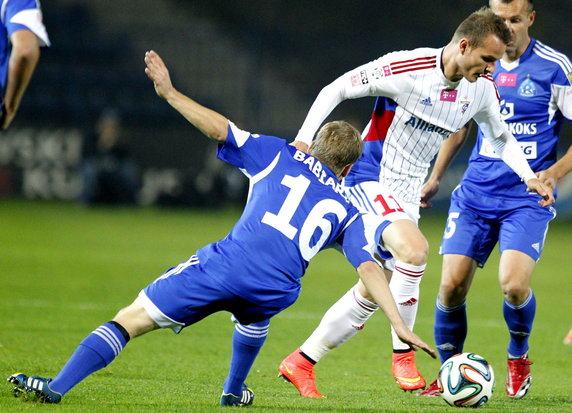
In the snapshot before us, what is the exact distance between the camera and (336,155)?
4887 mm

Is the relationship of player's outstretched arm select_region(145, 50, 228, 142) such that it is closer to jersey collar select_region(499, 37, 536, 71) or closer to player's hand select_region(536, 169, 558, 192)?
player's hand select_region(536, 169, 558, 192)

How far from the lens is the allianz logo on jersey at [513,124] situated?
6.62m

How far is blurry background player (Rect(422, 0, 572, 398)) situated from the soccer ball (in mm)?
1165

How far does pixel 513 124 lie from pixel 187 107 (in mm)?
2925

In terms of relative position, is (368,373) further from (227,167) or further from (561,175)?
(227,167)

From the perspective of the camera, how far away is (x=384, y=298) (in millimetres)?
4590

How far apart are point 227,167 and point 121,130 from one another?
300 centimetres

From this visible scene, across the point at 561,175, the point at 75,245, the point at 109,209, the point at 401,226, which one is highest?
the point at 561,175

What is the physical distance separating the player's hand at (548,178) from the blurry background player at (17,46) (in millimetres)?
3200

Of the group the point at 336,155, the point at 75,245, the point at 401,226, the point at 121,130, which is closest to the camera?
the point at 336,155

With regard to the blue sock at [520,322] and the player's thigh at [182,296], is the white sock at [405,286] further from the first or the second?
the player's thigh at [182,296]

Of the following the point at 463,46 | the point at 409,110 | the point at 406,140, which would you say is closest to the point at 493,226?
the point at 406,140

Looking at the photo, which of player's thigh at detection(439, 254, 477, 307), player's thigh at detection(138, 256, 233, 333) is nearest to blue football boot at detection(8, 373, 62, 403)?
player's thigh at detection(138, 256, 233, 333)

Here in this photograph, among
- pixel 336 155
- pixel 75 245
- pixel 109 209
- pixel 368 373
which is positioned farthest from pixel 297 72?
pixel 336 155
